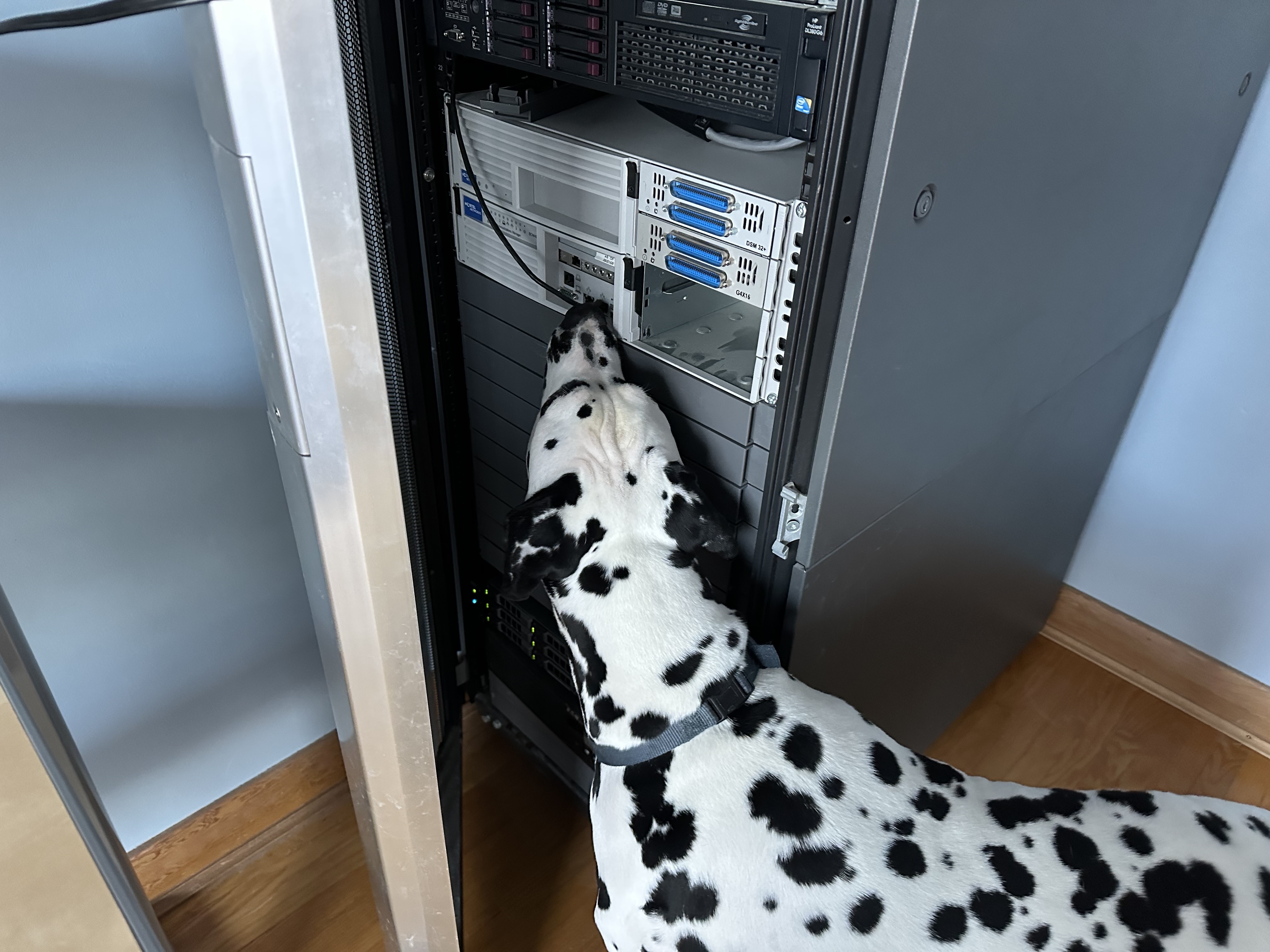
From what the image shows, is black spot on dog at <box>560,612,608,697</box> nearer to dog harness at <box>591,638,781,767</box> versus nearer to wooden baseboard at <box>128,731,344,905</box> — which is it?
dog harness at <box>591,638,781,767</box>

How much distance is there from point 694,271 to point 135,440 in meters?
0.76

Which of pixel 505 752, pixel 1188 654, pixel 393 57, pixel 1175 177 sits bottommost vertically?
pixel 505 752

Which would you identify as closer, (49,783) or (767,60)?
(49,783)

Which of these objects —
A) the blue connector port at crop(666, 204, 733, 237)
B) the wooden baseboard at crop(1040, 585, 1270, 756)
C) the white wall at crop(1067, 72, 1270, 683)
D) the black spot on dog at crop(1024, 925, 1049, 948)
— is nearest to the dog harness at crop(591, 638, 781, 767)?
the black spot on dog at crop(1024, 925, 1049, 948)

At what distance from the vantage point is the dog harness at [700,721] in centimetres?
97

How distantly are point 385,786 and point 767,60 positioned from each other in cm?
Answer: 74

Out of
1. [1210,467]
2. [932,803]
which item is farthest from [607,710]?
[1210,467]

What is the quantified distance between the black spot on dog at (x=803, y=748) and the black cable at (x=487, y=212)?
0.59 m

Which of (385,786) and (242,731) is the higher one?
(385,786)

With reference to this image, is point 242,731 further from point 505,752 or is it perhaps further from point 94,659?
point 505,752

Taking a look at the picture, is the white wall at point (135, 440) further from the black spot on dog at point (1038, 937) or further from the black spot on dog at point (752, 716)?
the black spot on dog at point (1038, 937)

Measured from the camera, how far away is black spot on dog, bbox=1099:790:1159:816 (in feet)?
3.40

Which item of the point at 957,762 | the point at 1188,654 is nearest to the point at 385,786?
the point at 957,762

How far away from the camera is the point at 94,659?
123 centimetres
